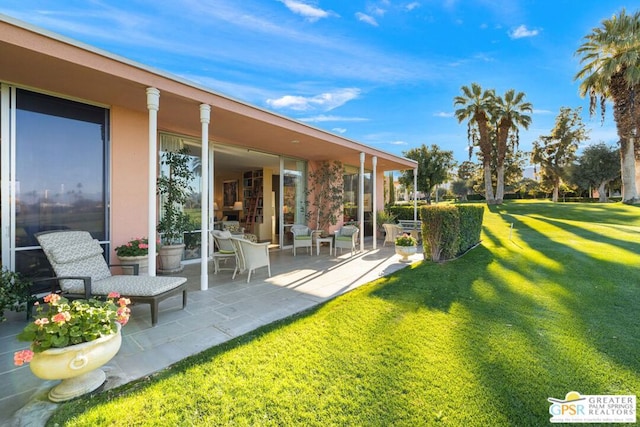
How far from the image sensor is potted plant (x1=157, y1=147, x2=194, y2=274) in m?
5.44

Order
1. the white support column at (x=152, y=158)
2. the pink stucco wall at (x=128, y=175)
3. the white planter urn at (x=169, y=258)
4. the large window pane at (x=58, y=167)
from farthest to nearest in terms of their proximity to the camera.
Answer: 1. the white planter urn at (x=169, y=258)
2. the pink stucco wall at (x=128, y=175)
3. the large window pane at (x=58, y=167)
4. the white support column at (x=152, y=158)

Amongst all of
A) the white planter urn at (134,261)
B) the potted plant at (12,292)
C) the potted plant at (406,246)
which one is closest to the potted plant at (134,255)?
the white planter urn at (134,261)

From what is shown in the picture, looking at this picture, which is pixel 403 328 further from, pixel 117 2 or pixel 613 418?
pixel 117 2

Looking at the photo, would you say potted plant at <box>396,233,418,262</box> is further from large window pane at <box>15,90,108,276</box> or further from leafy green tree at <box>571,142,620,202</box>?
leafy green tree at <box>571,142,620,202</box>

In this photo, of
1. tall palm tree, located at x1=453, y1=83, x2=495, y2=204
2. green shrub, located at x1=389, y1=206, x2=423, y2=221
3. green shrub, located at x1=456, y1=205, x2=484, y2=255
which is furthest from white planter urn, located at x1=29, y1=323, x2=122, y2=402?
tall palm tree, located at x1=453, y1=83, x2=495, y2=204

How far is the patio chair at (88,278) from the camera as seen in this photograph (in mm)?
3131

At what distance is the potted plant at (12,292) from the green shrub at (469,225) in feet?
26.1

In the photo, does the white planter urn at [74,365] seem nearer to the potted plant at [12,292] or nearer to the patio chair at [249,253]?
the potted plant at [12,292]

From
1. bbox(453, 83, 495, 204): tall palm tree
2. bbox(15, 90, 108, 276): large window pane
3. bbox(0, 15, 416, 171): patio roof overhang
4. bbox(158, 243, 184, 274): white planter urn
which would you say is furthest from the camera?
bbox(453, 83, 495, 204): tall palm tree

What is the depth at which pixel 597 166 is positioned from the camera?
21312 mm

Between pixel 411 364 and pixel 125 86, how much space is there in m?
4.99

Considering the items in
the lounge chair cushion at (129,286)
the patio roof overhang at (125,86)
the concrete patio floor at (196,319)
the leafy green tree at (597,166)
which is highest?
the leafy green tree at (597,166)

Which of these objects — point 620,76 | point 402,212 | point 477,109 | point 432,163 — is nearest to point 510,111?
point 477,109

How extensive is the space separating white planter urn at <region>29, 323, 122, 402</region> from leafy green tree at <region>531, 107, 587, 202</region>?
106 feet
